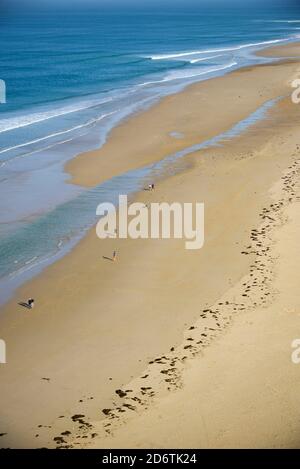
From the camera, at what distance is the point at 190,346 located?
1238 centimetres

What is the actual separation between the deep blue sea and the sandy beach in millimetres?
1749

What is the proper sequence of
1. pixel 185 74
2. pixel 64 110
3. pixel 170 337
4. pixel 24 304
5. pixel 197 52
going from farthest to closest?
pixel 197 52 < pixel 185 74 < pixel 64 110 < pixel 24 304 < pixel 170 337

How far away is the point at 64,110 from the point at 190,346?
31469 mm

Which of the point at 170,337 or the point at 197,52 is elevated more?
the point at 197,52

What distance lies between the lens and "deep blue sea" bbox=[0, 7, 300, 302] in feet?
62.7

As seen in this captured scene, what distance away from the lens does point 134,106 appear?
40812 mm

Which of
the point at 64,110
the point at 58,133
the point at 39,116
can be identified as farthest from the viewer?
the point at 64,110

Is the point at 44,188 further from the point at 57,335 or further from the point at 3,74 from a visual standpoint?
the point at 3,74

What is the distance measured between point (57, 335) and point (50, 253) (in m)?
4.88

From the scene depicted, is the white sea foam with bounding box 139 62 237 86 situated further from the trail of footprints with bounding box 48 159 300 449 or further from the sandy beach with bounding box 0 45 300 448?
the trail of footprints with bounding box 48 159 300 449

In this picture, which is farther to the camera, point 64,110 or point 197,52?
point 197,52

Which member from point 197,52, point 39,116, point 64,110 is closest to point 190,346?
point 39,116

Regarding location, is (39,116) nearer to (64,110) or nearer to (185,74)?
(64,110)

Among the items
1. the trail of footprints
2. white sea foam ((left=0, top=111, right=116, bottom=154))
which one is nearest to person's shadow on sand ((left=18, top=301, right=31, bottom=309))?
the trail of footprints
